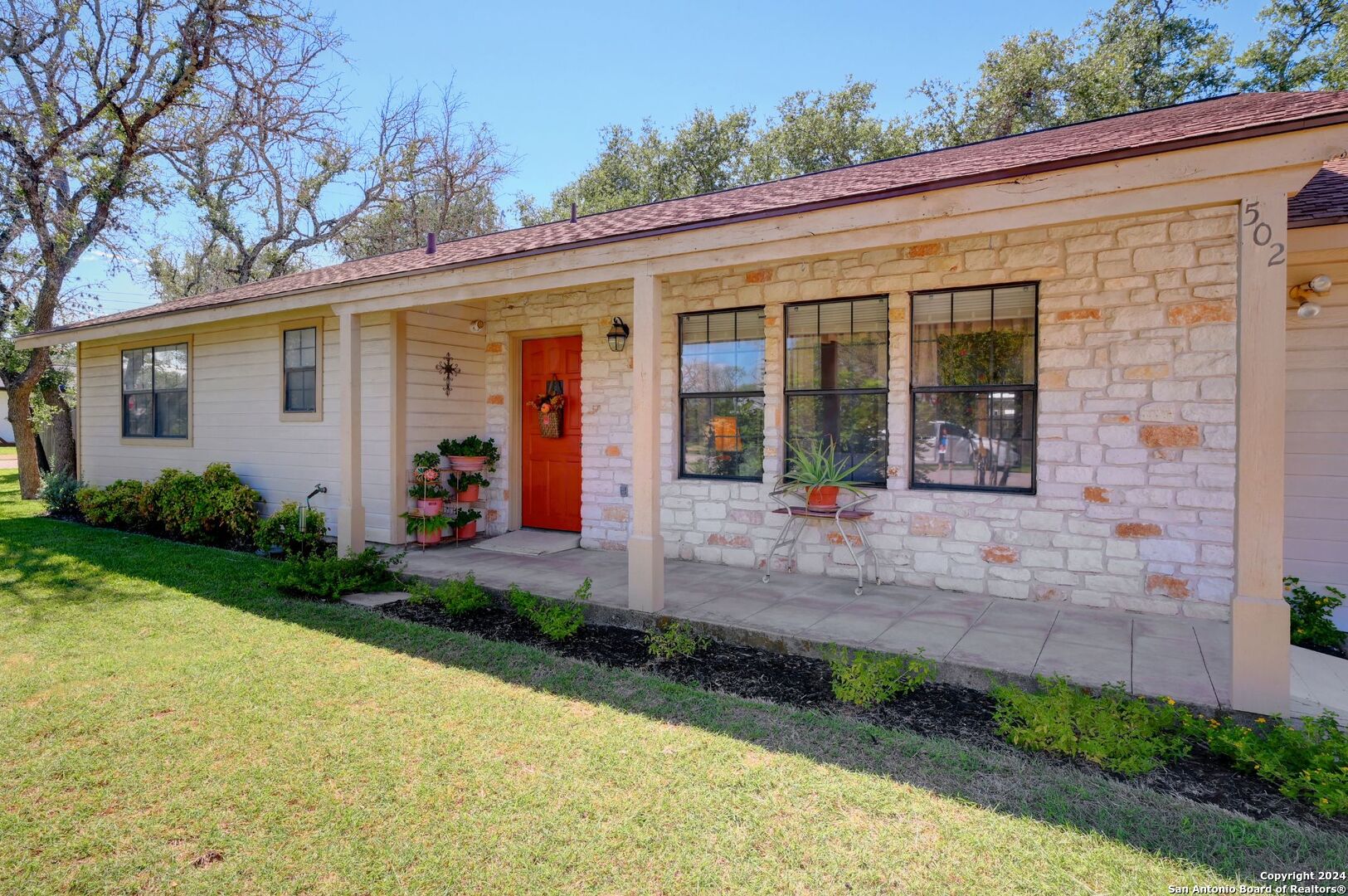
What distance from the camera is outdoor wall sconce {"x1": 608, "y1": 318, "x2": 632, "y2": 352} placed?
20.8ft

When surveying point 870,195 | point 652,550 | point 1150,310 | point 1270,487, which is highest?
point 870,195

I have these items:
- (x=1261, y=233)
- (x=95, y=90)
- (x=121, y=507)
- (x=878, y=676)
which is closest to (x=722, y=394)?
(x=878, y=676)

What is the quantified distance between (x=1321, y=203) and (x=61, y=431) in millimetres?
17089

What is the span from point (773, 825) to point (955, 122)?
54.4 ft

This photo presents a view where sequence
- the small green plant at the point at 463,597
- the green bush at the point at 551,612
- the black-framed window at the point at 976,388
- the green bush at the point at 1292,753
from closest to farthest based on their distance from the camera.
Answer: the green bush at the point at 1292,753 < the green bush at the point at 551,612 < the small green plant at the point at 463,597 < the black-framed window at the point at 976,388

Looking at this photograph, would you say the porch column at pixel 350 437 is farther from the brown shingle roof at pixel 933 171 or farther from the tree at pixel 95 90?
the tree at pixel 95 90

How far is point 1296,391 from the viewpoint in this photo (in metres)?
4.40

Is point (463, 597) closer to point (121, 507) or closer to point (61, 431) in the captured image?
point (121, 507)

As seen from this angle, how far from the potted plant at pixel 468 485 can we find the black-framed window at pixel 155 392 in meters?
4.73

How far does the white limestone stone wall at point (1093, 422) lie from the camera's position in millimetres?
4262

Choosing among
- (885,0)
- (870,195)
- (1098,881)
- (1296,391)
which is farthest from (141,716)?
(885,0)

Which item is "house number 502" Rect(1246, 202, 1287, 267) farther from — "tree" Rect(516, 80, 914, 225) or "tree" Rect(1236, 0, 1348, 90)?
"tree" Rect(516, 80, 914, 225)

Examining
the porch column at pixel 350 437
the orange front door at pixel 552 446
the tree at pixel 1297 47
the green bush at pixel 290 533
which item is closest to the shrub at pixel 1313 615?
the orange front door at pixel 552 446

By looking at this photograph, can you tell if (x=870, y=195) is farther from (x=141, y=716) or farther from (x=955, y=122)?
(x=955, y=122)
